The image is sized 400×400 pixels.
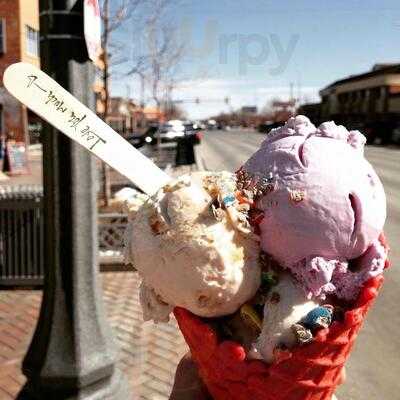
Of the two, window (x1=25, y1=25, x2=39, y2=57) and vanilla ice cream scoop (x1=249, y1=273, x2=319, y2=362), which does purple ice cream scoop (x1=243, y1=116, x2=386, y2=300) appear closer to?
vanilla ice cream scoop (x1=249, y1=273, x2=319, y2=362)

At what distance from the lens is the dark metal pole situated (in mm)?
3096

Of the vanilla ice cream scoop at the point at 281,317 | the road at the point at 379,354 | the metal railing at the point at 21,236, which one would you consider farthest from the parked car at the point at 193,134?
the vanilla ice cream scoop at the point at 281,317

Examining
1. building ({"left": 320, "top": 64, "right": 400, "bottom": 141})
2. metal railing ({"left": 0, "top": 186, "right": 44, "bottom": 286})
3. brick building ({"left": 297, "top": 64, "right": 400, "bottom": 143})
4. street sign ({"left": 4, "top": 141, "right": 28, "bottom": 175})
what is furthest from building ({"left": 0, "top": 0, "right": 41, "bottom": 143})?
metal railing ({"left": 0, "top": 186, "right": 44, "bottom": 286})

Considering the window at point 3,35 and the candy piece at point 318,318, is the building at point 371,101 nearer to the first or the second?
the window at point 3,35

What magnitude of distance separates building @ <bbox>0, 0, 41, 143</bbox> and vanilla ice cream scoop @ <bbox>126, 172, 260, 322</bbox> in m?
25.5

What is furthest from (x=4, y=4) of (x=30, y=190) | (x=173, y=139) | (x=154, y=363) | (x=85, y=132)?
(x=85, y=132)

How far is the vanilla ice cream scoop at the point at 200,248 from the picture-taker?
140cm

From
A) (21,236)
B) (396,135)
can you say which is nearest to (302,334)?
(21,236)

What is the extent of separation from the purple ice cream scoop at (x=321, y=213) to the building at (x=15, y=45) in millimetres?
25658

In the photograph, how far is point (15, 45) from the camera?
86.6 feet

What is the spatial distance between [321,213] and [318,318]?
0.27 meters

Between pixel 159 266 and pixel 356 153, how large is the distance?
0.65 m

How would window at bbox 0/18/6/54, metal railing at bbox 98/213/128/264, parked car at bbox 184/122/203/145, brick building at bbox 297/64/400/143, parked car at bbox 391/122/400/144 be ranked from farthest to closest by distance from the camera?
brick building at bbox 297/64/400/143 → parked car at bbox 391/122/400/144 → window at bbox 0/18/6/54 → parked car at bbox 184/122/203/145 → metal railing at bbox 98/213/128/264

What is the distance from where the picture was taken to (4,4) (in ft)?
85.4
